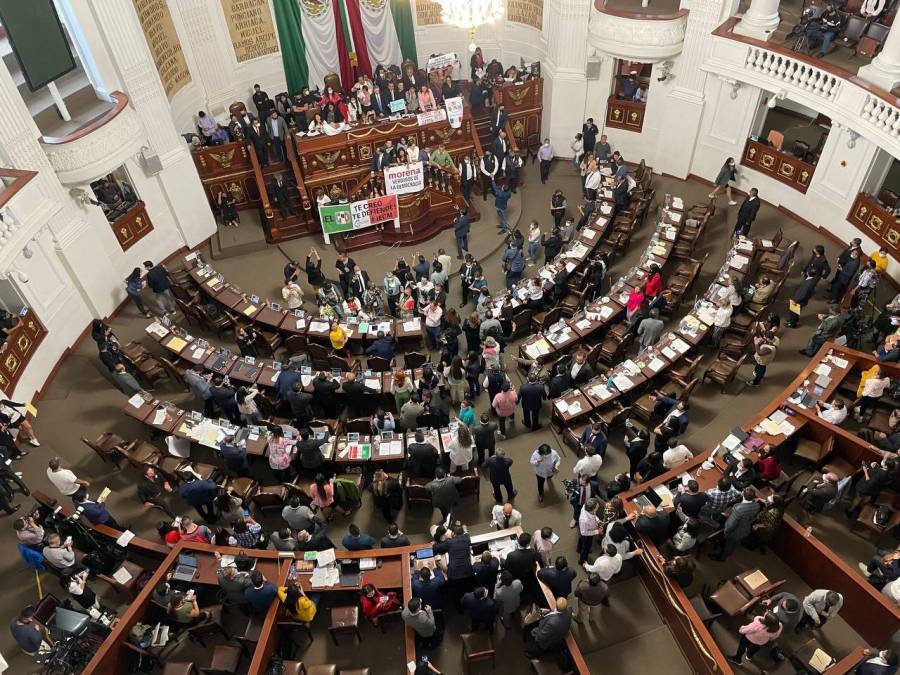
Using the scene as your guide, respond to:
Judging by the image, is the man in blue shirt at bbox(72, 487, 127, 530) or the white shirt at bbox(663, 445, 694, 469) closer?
the man in blue shirt at bbox(72, 487, 127, 530)

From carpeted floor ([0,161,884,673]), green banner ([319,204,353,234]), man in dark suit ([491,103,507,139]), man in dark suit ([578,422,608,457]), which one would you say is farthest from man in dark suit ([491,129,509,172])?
man in dark suit ([578,422,608,457])

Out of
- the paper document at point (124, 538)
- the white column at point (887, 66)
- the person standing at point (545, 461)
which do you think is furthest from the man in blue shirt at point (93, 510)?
the white column at point (887, 66)

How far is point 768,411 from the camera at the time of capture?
1219cm

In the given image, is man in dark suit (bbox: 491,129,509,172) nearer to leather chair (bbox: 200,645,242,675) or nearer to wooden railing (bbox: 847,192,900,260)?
wooden railing (bbox: 847,192,900,260)

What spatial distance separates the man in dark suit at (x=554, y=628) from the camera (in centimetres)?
904

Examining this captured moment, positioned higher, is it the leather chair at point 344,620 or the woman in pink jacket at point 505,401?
the woman in pink jacket at point 505,401

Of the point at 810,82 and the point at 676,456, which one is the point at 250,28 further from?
the point at 676,456

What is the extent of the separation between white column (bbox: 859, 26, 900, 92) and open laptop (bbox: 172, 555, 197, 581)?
52.4ft

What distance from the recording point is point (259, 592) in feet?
32.6

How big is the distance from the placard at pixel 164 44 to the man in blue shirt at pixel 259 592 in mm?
13139

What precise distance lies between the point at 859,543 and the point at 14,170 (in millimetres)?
15793

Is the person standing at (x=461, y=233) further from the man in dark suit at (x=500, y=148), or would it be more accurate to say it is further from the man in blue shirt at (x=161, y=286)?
the man in blue shirt at (x=161, y=286)

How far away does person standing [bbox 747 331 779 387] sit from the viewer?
43.4ft

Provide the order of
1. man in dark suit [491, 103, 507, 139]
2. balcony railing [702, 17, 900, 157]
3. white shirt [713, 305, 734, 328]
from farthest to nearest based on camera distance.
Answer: man in dark suit [491, 103, 507, 139] → balcony railing [702, 17, 900, 157] → white shirt [713, 305, 734, 328]
